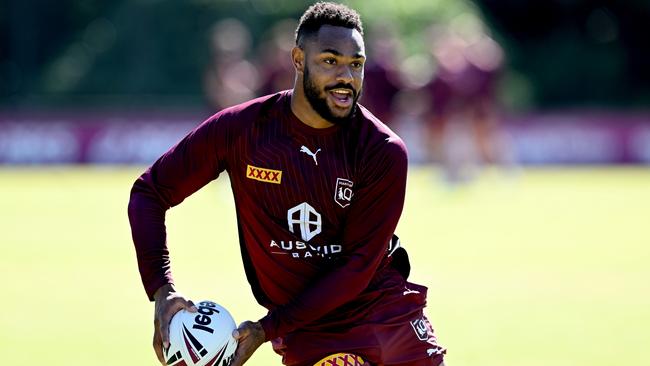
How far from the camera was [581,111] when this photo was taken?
29844 mm

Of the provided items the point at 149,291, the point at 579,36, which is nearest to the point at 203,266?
the point at 149,291

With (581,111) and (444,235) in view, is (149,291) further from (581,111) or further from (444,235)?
(581,111)

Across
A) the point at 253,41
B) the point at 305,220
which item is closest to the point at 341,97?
the point at 305,220

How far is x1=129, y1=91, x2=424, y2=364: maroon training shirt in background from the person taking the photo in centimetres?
638

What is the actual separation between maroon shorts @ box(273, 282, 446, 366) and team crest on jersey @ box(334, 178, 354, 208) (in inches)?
23.3

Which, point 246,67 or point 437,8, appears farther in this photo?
point 437,8

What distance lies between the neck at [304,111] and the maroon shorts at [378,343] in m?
0.96

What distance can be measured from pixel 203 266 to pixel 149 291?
289 inches

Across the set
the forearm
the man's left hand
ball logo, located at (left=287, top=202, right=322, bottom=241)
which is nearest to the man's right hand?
the forearm

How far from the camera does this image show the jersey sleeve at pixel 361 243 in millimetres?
6188

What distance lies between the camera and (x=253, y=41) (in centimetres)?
3441

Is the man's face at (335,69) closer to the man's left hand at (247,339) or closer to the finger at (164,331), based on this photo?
the man's left hand at (247,339)

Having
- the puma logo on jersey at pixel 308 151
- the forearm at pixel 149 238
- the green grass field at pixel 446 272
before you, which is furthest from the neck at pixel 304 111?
the green grass field at pixel 446 272

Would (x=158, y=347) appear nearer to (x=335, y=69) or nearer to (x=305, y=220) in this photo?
(x=305, y=220)
